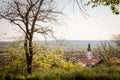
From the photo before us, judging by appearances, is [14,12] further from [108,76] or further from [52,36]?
[108,76]

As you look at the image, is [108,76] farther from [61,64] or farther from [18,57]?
[18,57]

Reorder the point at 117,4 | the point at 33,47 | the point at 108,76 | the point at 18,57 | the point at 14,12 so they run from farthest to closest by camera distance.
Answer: the point at 18,57 < the point at 33,47 < the point at 14,12 < the point at 108,76 < the point at 117,4

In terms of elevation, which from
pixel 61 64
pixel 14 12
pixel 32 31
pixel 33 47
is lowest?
pixel 61 64

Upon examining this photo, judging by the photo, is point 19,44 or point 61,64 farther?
point 61,64

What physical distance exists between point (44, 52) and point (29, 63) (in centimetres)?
362

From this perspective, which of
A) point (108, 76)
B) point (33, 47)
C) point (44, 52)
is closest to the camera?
point (108, 76)

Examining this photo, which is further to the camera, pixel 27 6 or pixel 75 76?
pixel 27 6

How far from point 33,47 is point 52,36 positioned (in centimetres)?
195

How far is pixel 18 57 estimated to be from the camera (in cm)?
2689

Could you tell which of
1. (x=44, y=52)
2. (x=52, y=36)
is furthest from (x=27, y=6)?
(x=44, y=52)

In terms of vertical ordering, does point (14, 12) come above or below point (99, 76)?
above

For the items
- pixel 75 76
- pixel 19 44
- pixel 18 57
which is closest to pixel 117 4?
pixel 75 76

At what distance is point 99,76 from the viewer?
1094cm

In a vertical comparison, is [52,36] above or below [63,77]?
above
